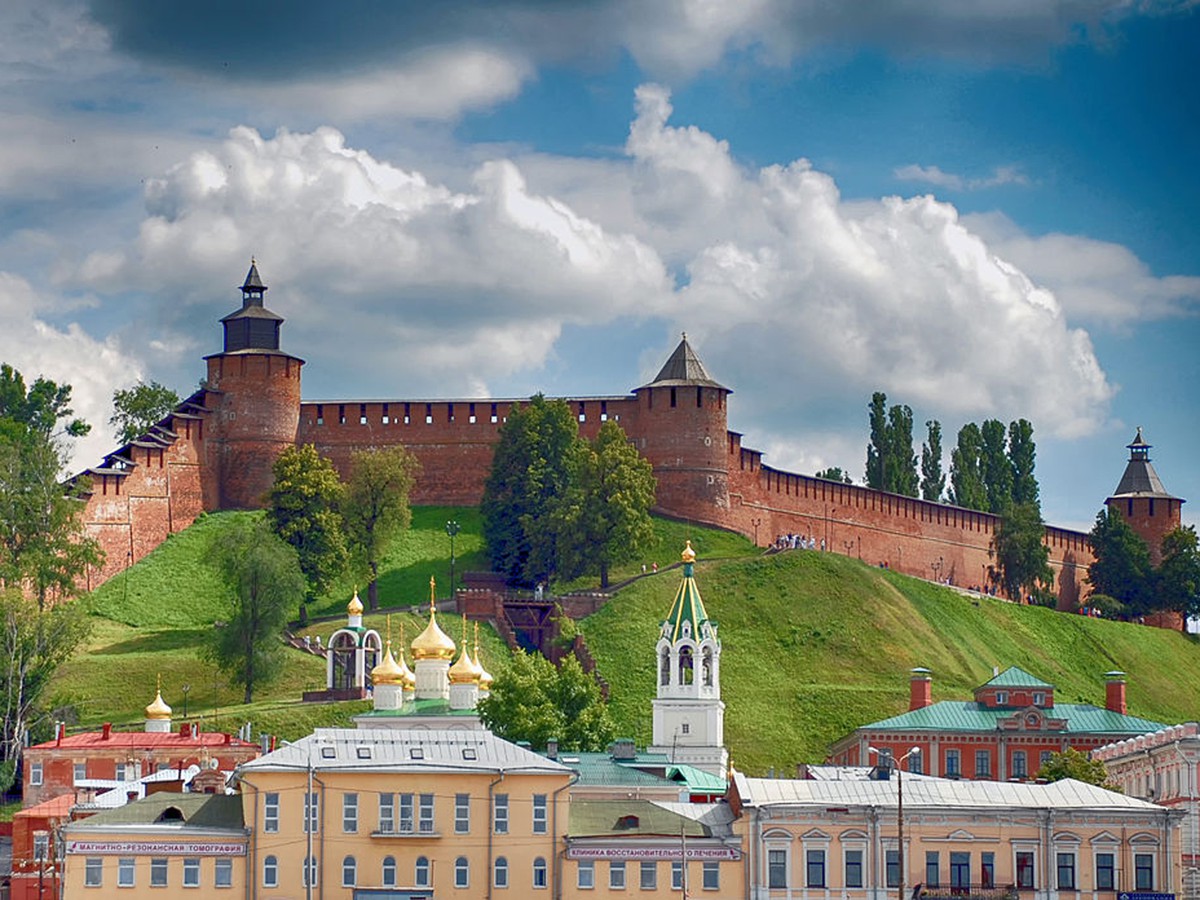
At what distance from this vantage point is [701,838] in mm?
66312

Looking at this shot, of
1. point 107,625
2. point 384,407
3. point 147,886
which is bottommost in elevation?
point 147,886

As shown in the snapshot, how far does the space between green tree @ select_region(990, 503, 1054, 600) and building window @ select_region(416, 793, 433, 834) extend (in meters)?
69.7

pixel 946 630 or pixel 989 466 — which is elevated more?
pixel 989 466

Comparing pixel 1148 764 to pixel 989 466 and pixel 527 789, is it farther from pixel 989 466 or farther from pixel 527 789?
pixel 989 466

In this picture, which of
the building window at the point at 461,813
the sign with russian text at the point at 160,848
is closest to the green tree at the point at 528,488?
the building window at the point at 461,813

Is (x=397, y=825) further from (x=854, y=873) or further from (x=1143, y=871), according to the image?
(x=1143, y=871)

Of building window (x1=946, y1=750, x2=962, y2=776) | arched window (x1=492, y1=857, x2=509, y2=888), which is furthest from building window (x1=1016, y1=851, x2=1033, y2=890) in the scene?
building window (x1=946, y1=750, x2=962, y2=776)

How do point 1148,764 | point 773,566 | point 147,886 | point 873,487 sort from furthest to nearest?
point 873,487, point 773,566, point 1148,764, point 147,886

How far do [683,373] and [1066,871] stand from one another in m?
58.1

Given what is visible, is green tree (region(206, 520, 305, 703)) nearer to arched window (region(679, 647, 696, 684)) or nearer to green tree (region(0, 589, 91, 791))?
green tree (region(0, 589, 91, 791))

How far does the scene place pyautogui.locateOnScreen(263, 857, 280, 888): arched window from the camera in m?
65.1

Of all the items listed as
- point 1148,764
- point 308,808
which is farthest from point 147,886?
Answer: point 1148,764

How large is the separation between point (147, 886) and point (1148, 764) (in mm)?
30084

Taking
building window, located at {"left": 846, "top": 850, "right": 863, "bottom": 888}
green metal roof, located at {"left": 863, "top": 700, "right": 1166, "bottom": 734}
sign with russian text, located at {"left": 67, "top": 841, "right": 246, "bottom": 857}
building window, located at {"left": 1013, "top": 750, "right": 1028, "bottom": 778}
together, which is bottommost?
building window, located at {"left": 846, "top": 850, "right": 863, "bottom": 888}
